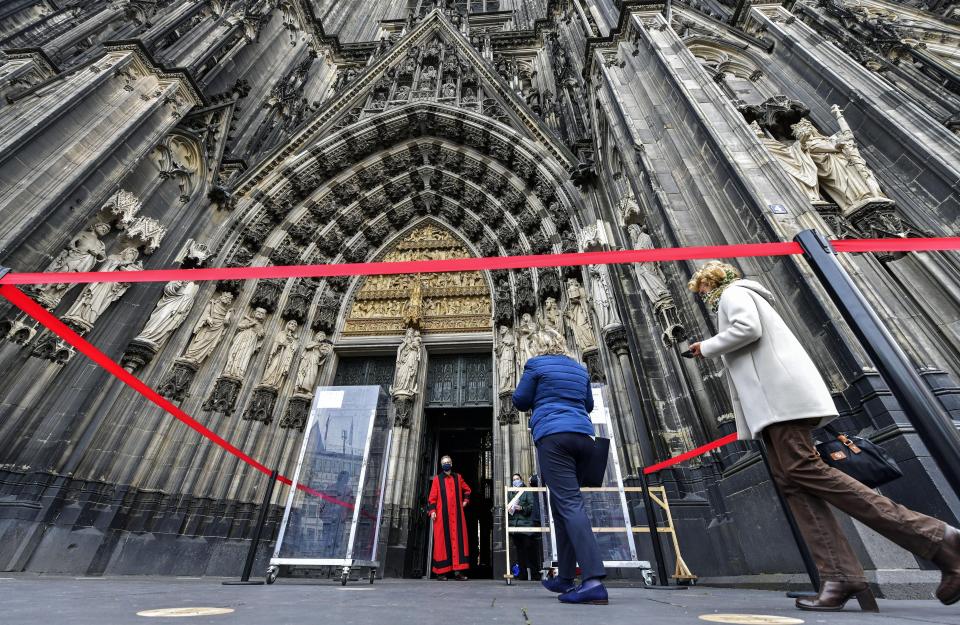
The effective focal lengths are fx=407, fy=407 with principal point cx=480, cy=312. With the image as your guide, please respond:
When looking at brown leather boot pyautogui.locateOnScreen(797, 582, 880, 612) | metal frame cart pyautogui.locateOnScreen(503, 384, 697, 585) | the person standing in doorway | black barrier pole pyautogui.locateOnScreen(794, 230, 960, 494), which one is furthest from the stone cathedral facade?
black barrier pole pyautogui.locateOnScreen(794, 230, 960, 494)

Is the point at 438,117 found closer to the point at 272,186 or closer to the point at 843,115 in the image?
the point at 272,186

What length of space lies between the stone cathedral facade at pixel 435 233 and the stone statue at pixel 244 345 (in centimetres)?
7

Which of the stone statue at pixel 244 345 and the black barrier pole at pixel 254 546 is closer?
the black barrier pole at pixel 254 546

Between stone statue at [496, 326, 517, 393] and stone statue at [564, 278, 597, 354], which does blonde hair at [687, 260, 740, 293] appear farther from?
stone statue at [496, 326, 517, 393]

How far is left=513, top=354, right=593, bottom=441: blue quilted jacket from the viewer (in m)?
2.05

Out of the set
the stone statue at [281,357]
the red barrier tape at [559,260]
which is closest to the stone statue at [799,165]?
the red barrier tape at [559,260]

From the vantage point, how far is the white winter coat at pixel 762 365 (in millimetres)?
1620

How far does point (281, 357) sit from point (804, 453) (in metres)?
8.03

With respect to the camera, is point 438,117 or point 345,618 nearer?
point 345,618

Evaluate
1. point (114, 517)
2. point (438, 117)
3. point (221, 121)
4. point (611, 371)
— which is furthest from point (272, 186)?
point (611, 371)

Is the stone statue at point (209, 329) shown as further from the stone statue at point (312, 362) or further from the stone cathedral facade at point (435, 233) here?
the stone statue at point (312, 362)

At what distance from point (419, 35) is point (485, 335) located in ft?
32.1

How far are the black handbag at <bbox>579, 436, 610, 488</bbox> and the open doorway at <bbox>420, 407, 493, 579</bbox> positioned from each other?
5920mm

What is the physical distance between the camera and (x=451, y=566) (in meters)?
5.24
